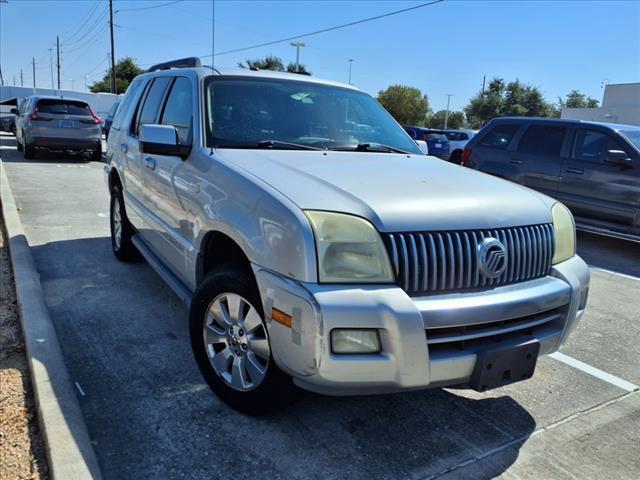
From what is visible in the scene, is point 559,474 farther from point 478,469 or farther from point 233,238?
point 233,238

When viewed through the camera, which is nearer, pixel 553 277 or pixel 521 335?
pixel 521 335

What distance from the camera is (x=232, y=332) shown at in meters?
2.86

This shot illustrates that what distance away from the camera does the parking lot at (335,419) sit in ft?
8.51

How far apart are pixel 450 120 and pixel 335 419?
76343 mm

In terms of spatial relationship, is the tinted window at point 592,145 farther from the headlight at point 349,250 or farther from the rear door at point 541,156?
the headlight at point 349,250

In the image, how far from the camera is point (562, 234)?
122 inches

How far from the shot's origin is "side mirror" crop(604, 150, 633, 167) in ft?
24.0

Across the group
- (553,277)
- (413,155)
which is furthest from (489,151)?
(553,277)

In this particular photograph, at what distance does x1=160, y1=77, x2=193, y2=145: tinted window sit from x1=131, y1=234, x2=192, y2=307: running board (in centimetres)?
97

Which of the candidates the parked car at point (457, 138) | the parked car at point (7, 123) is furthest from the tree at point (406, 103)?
the parked car at point (7, 123)

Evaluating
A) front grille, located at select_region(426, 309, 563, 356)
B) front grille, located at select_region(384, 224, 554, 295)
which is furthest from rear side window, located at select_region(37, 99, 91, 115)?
front grille, located at select_region(426, 309, 563, 356)

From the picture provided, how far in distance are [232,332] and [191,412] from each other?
52 centimetres

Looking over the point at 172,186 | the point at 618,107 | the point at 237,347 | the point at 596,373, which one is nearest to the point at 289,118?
the point at 172,186

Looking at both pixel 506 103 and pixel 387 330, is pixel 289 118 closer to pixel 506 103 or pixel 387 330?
pixel 387 330
